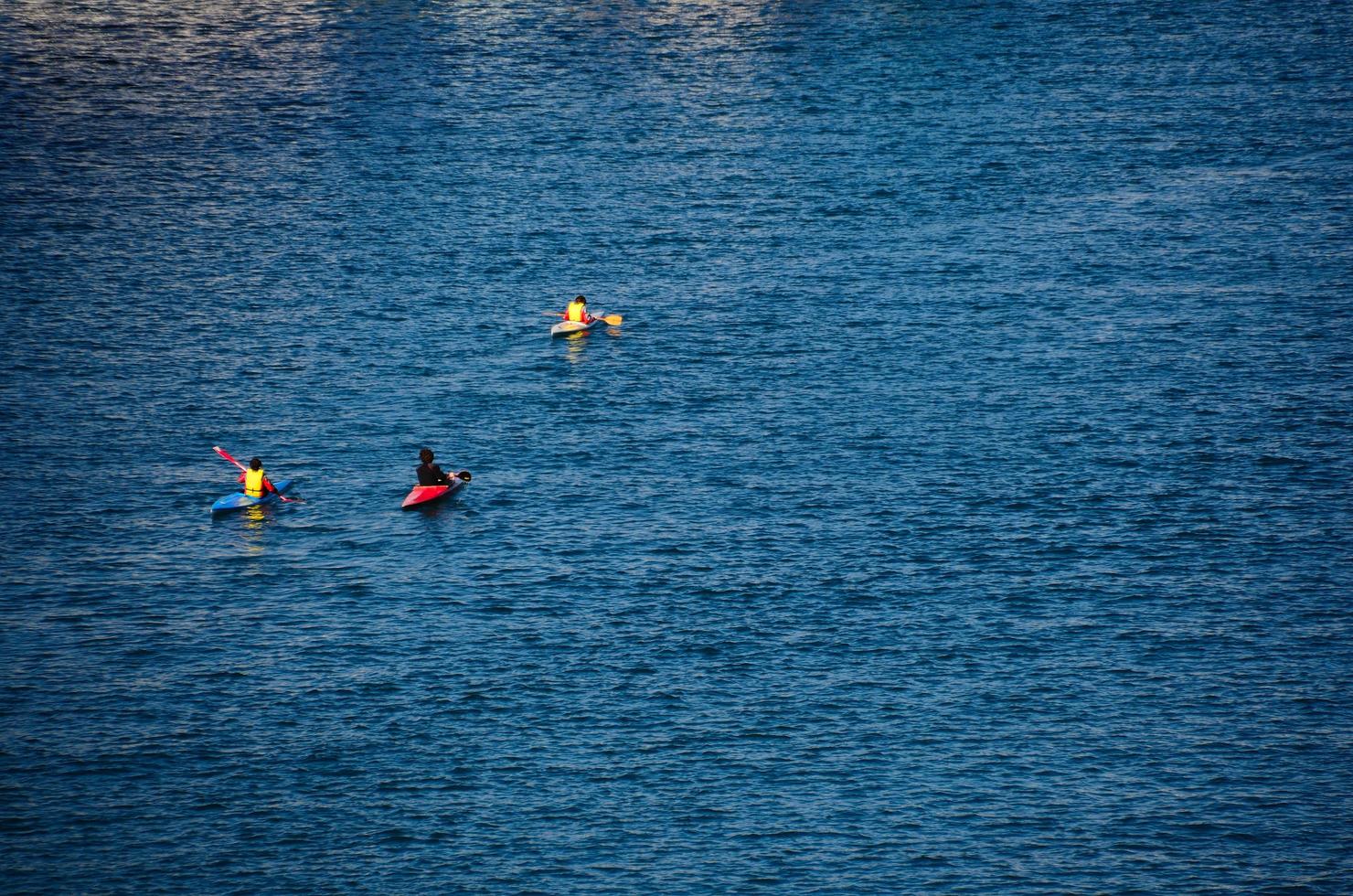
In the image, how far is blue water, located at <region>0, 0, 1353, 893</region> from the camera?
63688mm

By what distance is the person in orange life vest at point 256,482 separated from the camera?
84.4 meters

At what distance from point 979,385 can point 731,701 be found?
37.5 meters

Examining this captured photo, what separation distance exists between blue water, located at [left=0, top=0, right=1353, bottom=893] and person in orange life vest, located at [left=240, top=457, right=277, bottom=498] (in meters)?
1.58

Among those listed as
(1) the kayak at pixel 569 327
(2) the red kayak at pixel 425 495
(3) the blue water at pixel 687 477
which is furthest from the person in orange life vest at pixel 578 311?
(2) the red kayak at pixel 425 495

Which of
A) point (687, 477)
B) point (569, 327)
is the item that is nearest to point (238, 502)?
point (687, 477)

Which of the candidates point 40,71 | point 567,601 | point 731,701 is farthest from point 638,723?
point 40,71

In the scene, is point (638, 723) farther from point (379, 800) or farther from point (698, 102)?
point (698, 102)

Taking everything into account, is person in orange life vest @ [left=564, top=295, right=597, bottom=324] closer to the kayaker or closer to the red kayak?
the red kayak

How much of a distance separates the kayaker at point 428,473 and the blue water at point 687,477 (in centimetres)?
234

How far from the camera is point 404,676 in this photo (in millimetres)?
72188

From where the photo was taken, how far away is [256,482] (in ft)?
277

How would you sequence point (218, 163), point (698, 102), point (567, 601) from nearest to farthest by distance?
point (567, 601) < point (218, 163) < point (698, 102)

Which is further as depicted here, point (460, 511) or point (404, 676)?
point (460, 511)

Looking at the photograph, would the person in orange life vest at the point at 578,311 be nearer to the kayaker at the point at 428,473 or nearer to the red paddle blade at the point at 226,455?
the kayaker at the point at 428,473
